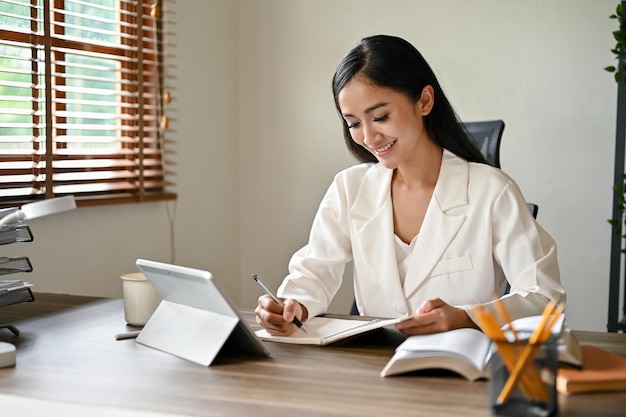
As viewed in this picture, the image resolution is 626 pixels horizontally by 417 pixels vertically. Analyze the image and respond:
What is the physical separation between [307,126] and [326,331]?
8.12 ft

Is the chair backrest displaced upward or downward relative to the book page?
upward

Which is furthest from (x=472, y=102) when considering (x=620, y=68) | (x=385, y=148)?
(x=385, y=148)

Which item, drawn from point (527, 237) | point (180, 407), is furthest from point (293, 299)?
point (180, 407)

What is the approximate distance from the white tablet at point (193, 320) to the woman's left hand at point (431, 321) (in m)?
0.29

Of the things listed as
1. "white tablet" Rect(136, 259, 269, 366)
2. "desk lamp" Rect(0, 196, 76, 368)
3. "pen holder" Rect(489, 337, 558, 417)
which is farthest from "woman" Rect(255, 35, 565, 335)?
"pen holder" Rect(489, 337, 558, 417)

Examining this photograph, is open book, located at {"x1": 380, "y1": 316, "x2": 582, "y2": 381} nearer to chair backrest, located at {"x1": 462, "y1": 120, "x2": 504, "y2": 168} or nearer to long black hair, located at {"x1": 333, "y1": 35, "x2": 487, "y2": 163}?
long black hair, located at {"x1": 333, "y1": 35, "x2": 487, "y2": 163}

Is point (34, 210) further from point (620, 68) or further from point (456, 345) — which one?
point (620, 68)

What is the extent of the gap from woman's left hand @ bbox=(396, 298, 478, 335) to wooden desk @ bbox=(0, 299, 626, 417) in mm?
59

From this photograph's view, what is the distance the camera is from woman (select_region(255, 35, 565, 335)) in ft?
6.72

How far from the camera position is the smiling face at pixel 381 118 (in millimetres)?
2068

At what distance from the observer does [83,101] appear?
326cm

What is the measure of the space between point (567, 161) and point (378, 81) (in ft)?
6.04

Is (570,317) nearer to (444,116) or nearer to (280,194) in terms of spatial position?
(280,194)

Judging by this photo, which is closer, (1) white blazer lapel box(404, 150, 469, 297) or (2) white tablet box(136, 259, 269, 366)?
(2) white tablet box(136, 259, 269, 366)
